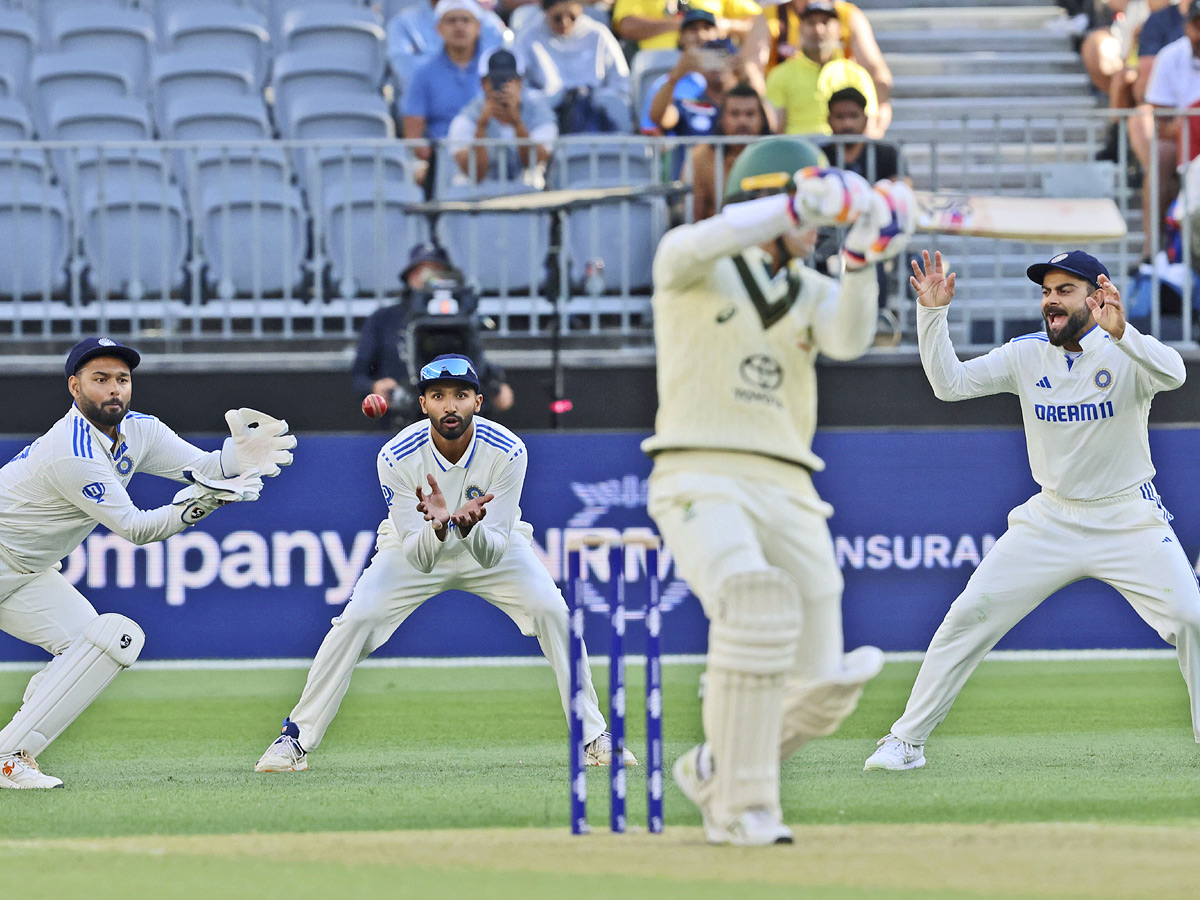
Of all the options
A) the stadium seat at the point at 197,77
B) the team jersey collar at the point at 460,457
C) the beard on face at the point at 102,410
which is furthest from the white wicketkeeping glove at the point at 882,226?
the stadium seat at the point at 197,77

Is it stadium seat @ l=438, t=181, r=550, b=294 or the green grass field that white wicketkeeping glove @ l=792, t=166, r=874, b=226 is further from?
stadium seat @ l=438, t=181, r=550, b=294

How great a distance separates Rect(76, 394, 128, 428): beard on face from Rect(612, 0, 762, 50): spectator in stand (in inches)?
322

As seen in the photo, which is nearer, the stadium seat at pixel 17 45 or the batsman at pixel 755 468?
the batsman at pixel 755 468

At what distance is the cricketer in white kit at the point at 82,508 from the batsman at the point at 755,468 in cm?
255

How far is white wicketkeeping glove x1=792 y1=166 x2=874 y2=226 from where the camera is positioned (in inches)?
202

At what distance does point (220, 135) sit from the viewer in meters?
13.8

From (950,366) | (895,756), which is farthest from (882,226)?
(895,756)

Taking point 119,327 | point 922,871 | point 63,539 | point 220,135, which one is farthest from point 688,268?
Answer: point 220,135

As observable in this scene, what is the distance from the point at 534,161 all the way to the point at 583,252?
0.72m

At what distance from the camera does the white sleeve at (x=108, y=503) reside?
7.52 m

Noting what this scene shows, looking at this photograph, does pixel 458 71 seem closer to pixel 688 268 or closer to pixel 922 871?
pixel 688 268

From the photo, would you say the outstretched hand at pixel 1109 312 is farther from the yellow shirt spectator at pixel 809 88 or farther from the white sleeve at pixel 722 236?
the yellow shirt spectator at pixel 809 88

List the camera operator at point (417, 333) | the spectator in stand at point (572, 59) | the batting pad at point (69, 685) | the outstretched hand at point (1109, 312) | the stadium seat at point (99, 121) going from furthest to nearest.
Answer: the stadium seat at point (99, 121) → the spectator in stand at point (572, 59) → the camera operator at point (417, 333) → the batting pad at point (69, 685) → the outstretched hand at point (1109, 312)

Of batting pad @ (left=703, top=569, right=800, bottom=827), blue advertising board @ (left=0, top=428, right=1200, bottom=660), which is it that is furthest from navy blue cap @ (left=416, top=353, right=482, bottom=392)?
blue advertising board @ (left=0, top=428, right=1200, bottom=660)
